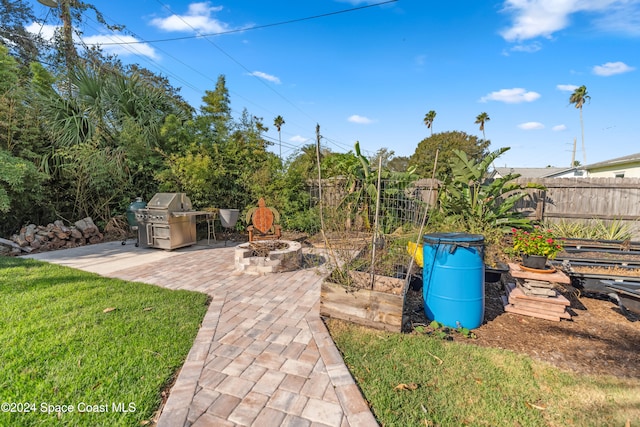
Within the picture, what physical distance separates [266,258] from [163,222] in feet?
9.29

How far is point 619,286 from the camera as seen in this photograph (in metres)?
3.01

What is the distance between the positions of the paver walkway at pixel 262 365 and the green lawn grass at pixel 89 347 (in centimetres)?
18

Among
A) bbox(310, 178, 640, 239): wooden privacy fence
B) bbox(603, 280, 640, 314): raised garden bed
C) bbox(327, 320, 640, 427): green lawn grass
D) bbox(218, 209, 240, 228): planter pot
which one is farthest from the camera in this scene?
bbox(218, 209, 240, 228): planter pot

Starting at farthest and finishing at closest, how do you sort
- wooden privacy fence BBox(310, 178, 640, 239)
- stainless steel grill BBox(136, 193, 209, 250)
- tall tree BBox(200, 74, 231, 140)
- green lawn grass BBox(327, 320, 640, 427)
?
tall tree BBox(200, 74, 231, 140), wooden privacy fence BBox(310, 178, 640, 239), stainless steel grill BBox(136, 193, 209, 250), green lawn grass BBox(327, 320, 640, 427)

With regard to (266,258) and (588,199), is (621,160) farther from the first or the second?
(266,258)

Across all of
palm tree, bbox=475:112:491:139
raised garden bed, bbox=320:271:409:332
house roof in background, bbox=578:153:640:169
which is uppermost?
palm tree, bbox=475:112:491:139

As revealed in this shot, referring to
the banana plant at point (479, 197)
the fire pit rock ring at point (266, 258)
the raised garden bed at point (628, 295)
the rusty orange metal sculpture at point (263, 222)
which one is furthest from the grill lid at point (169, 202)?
the raised garden bed at point (628, 295)

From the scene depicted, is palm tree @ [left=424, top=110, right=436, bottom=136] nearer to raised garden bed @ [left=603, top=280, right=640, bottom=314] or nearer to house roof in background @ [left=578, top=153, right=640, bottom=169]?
house roof in background @ [left=578, top=153, right=640, bottom=169]

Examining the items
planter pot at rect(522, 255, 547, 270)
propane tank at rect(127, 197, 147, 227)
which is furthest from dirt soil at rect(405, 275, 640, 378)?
propane tank at rect(127, 197, 147, 227)

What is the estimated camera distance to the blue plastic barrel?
2666 mm

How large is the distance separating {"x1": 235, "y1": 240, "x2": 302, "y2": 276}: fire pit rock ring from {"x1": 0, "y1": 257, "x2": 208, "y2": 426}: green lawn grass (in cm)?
110

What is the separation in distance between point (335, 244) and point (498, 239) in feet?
11.7

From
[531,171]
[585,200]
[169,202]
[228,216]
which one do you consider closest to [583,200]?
[585,200]

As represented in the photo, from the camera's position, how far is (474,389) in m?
1.88
